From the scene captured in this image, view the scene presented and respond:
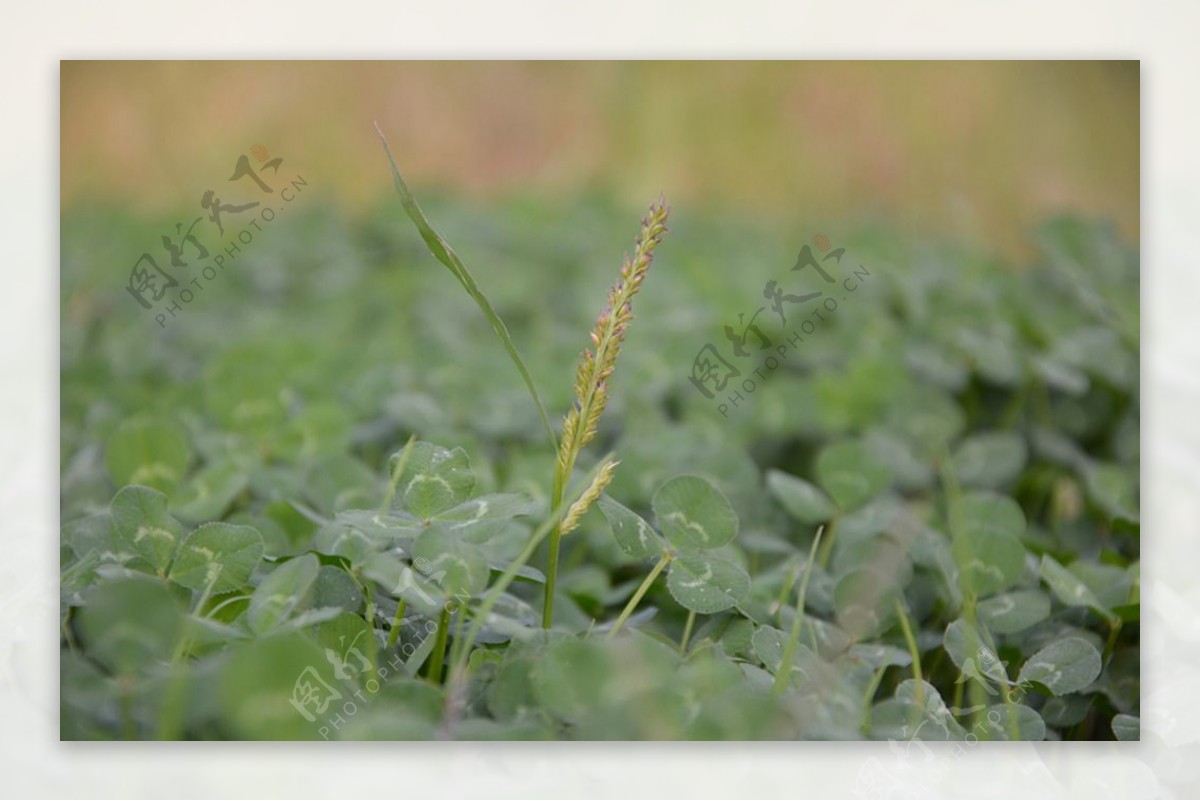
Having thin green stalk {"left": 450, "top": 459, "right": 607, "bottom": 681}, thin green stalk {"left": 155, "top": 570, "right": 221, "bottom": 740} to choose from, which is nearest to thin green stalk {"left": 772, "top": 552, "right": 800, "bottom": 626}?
thin green stalk {"left": 450, "top": 459, "right": 607, "bottom": 681}

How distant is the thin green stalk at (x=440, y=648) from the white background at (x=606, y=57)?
→ 0.08m

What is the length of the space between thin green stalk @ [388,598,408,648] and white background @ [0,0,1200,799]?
0.09m

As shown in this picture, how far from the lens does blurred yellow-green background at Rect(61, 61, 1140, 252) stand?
126cm

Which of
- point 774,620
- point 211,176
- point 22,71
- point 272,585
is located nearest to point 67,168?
point 22,71

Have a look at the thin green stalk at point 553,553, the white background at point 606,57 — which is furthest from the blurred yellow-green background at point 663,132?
the thin green stalk at point 553,553

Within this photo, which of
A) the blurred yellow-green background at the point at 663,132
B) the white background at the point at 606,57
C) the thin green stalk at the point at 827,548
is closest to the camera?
the white background at the point at 606,57

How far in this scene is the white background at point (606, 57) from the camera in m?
0.95

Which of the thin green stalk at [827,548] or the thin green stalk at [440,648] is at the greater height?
the thin green stalk at [827,548]

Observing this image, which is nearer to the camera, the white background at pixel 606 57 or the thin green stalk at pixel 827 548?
the white background at pixel 606 57

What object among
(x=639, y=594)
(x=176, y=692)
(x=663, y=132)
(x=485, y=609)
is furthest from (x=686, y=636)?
(x=663, y=132)

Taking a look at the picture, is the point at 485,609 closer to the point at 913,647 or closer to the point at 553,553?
the point at 553,553

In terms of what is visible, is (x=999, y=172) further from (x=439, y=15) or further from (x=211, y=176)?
(x=211, y=176)

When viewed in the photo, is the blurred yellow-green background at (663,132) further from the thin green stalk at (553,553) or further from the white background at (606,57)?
the thin green stalk at (553,553)

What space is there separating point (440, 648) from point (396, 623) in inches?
1.7
